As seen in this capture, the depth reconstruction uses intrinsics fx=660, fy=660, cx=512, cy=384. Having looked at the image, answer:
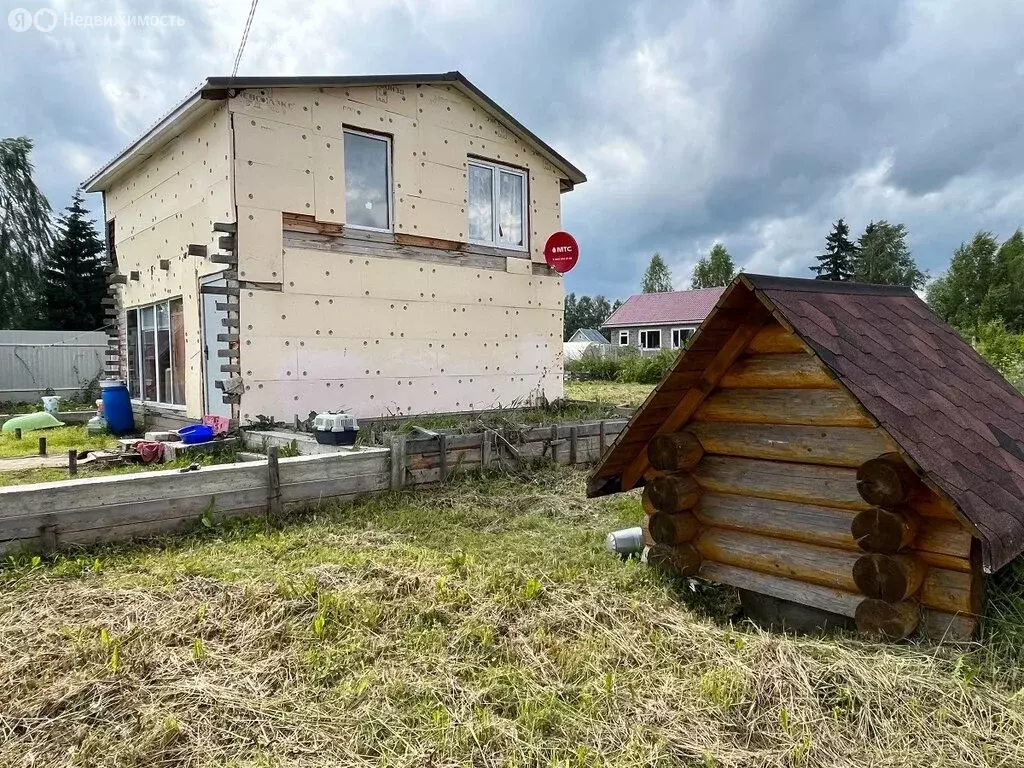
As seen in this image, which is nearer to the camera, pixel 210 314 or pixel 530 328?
pixel 210 314

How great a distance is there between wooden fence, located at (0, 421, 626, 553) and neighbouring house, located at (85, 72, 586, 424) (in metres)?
2.78

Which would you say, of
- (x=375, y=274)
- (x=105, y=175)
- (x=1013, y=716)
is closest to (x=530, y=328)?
(x=375, y=274)

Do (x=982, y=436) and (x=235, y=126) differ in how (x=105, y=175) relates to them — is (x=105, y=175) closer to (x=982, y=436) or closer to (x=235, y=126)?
(x=235, y=126)

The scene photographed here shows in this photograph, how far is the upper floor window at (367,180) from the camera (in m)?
10.3

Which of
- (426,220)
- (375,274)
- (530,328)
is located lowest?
(530,328)

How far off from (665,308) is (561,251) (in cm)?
3519

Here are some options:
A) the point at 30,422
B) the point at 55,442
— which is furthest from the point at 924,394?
the point at 30,422

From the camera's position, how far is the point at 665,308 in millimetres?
46375

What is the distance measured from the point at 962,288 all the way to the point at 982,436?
163 feet

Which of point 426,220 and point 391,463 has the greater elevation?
point 426,220

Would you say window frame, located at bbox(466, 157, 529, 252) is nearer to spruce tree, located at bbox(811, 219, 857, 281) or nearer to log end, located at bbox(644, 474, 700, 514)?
log end, located at bbox(644, 474, 700, 514)

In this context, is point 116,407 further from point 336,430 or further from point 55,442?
point 336,430

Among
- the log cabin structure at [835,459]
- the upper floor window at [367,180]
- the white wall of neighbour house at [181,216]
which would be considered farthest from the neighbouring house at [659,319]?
the log cabin structure at [835,459]

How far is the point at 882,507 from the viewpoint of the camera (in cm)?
325
